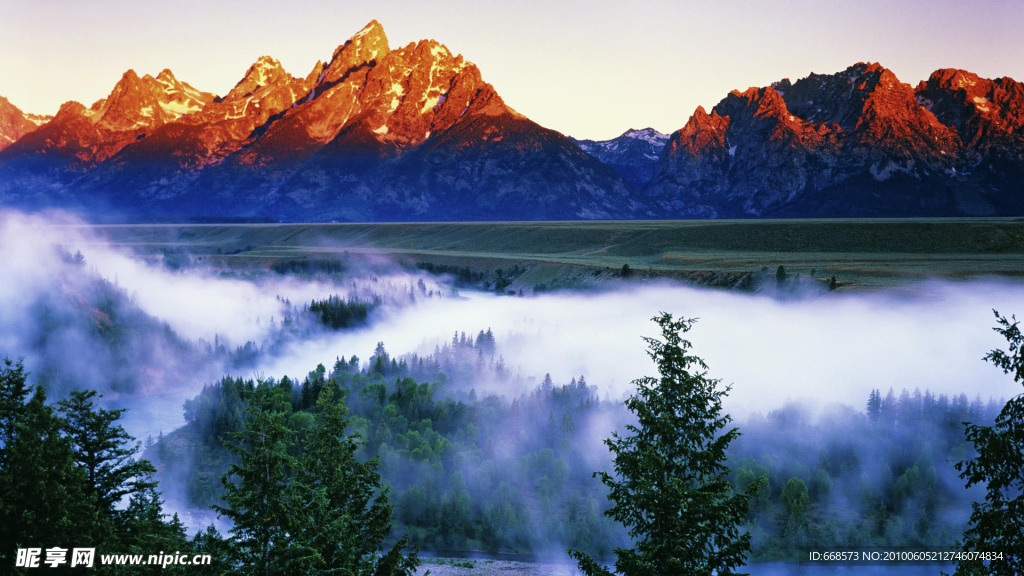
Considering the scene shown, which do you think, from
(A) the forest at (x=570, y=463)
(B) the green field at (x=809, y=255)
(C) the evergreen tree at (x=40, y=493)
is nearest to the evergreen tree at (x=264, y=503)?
(C) the evergreen tree at (x=40, y=493)

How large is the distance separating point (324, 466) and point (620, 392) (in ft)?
212

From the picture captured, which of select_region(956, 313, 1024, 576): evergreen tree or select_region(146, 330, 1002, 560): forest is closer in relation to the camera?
select_region(956, 313, 1024, 576): evergreen tree

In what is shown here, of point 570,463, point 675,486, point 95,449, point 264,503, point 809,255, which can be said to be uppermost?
point 675,486

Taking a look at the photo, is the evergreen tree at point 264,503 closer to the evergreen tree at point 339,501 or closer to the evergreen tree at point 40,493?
the evergreen tree at point 339,501

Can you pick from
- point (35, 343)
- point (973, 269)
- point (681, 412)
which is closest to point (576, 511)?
point (681, 412)

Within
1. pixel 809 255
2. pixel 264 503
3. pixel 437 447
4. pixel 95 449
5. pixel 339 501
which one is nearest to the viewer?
pixel 264 503

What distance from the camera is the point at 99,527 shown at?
65.3 ft

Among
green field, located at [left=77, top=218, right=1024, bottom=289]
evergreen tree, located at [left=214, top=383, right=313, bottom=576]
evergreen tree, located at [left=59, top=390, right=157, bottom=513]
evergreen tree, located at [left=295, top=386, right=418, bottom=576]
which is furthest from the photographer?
green field, located at [left=77, top=218, right=1024, bottom=289]

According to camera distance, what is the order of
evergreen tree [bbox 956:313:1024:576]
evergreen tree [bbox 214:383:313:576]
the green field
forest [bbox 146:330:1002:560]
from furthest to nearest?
the green field → forest [bbox 146:330:1002:560] → evergreen tree [bbox 214:383:313:576] → evergreen tree [bbox 956:313:1024:576]

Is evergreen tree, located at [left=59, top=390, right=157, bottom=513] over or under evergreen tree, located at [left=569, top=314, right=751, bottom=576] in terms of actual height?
under

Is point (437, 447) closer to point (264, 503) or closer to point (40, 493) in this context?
point (40, 493)

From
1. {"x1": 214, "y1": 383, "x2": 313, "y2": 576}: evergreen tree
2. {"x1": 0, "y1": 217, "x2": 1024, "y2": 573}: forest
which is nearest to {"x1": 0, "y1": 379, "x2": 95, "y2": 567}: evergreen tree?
{"x1": 0, "y1": 217, "x2": 1024, "y2": 573}: forest

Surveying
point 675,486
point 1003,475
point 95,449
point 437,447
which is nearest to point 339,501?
point 95,449

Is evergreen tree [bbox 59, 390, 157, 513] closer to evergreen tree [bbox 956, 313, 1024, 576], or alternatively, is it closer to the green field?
evergreen tree [bbox 956, 313, 1024, 576]
